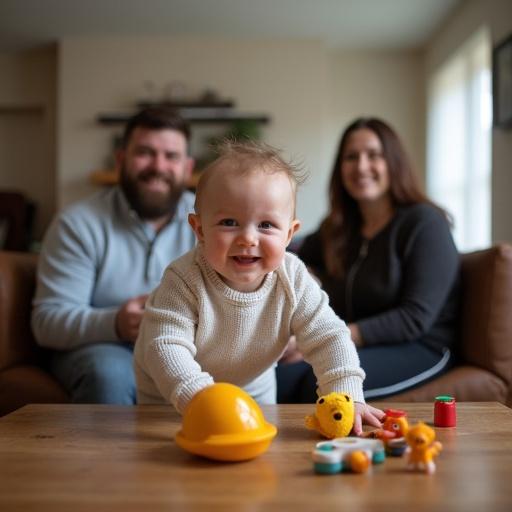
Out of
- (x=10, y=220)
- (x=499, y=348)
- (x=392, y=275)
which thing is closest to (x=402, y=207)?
(x=392, y=275)

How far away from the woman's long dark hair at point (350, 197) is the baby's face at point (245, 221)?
114 centimetres

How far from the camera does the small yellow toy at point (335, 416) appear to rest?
90cm

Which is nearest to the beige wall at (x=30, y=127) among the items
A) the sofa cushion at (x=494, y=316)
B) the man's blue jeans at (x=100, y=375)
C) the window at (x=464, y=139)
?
the window at (x=464, y=139)

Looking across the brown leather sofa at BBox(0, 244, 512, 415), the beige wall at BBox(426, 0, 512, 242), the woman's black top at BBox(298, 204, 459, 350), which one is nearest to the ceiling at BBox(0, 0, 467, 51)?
the beige wall at BBox(426, 0, 512, 242)

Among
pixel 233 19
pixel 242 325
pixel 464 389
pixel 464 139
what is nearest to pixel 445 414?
pixel 242 325

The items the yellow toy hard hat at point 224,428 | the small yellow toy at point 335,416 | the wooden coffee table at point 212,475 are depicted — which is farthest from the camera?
the small yellow toy at point 335,416

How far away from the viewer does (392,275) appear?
199cm

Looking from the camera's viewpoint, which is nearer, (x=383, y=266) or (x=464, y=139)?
(x=383, y=266)

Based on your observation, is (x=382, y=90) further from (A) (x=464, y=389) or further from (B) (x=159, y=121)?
(A) (x=464, y=389)

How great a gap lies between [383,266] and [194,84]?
415cm

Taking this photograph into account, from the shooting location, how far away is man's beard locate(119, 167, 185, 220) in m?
2.13

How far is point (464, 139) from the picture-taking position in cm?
509

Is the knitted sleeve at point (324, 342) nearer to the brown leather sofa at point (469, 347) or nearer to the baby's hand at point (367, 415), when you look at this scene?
the baby's hand at point (367, 415)

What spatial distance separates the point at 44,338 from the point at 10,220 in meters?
4.23
